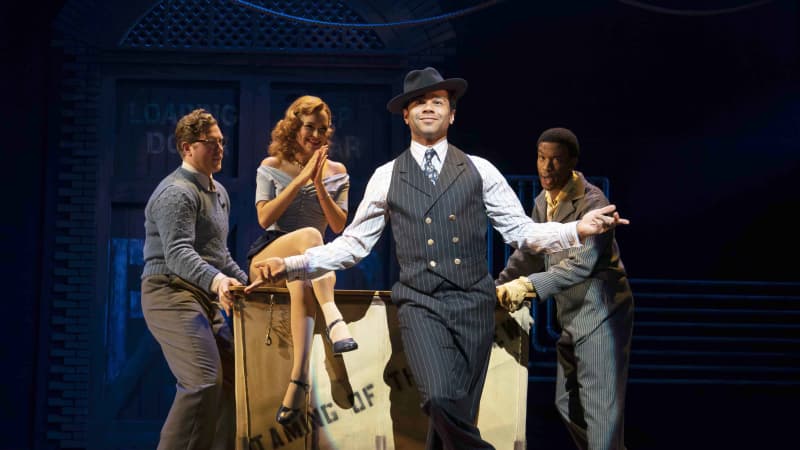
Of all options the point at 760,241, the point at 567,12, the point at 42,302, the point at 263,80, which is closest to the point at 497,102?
the point at 567,12

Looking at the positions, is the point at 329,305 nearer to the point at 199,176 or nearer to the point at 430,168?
the point at 430,168

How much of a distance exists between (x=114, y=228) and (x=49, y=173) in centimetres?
57

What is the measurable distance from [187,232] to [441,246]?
1.27 meters

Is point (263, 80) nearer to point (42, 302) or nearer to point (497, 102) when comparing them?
point (497, 102)

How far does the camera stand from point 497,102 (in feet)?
20.2

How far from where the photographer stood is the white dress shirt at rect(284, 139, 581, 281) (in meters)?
3.36

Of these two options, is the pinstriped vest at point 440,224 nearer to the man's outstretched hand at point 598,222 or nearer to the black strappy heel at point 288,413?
the man's outstretched hand at point 598,222

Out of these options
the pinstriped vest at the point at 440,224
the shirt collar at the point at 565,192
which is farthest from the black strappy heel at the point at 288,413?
the shirt collar at the point at 565,192

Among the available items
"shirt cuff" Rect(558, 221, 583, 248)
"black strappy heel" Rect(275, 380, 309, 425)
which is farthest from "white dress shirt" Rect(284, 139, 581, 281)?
"black strappy heel" Rect(275, 380, 309, 425)

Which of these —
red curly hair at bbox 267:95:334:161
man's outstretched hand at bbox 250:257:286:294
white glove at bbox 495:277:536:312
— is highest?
red curly hair at bbox 267:95:334:161

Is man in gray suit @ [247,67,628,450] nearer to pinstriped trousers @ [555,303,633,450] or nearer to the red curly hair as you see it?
pinstriped trousers @ [555,303,633,450]

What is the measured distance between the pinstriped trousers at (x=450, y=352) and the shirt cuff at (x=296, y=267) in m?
0.36

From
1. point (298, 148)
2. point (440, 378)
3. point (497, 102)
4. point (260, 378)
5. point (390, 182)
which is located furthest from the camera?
point (497, 102)

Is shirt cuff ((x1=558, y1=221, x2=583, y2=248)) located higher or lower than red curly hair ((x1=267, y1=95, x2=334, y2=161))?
lower
